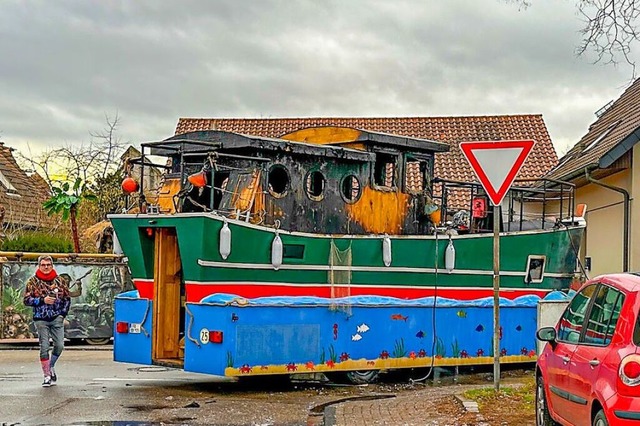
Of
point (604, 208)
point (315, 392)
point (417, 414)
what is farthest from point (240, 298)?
point (604, 208)

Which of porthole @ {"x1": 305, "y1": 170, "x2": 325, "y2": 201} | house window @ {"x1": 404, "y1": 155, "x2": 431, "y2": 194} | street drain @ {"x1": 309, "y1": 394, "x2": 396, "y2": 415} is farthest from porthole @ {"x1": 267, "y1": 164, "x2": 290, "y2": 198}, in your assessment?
street drain @ {"x1": 309, "y1": 394, "x2": 396, "y2": 415}

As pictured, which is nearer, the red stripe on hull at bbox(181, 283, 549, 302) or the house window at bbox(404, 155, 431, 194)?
the red stripe on hull at bbox(181, 283, 549, 302)

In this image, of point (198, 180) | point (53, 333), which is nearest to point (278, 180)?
point (198, 180)

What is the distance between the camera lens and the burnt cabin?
46.0 feet

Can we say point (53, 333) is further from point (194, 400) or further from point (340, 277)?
point (340, 277)

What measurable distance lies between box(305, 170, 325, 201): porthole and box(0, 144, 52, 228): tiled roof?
22355 millimetres

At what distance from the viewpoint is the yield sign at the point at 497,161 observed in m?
11.7

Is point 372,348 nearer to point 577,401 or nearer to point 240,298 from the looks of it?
point 240,298

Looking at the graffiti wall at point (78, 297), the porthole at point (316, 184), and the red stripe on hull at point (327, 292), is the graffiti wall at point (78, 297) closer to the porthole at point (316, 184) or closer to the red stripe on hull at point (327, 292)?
the porthole at point (316, 184)

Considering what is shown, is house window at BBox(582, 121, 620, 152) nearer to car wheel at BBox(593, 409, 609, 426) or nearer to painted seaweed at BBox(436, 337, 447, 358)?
painted seaweed at BBox(436, 337, 447, 358)

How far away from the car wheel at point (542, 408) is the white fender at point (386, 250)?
4.81 meters

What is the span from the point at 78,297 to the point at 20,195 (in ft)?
59.9

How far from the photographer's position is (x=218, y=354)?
43.1 ft

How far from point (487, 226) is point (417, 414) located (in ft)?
20.9
